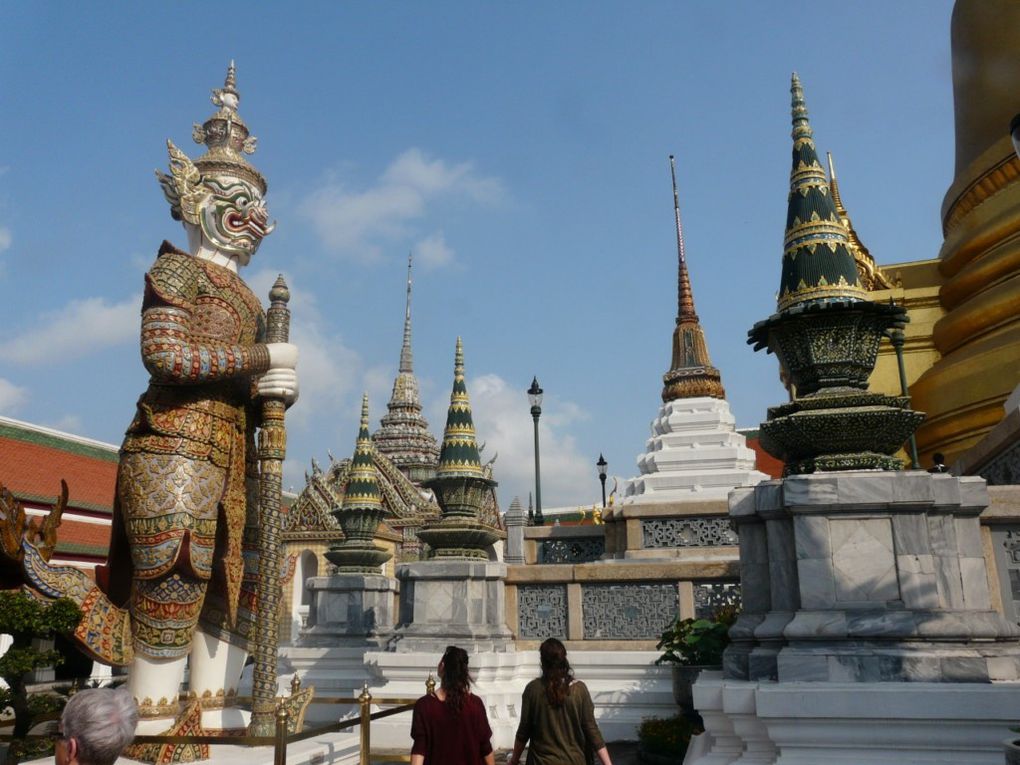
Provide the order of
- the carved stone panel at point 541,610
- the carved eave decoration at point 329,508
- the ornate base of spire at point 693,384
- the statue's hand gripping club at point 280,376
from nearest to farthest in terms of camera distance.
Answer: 1. the statue's hand gripping club at point 280,376
2. the carved stone panel at point 541,610
3. the ornate base of spire at point 693,384
4. the carved eave decoration at point 329,508

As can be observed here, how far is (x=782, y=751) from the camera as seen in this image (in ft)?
15.2

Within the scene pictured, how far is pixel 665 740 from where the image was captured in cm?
681

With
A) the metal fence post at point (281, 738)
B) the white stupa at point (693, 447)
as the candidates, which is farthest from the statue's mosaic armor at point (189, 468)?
the white stupa at point (693, 447)

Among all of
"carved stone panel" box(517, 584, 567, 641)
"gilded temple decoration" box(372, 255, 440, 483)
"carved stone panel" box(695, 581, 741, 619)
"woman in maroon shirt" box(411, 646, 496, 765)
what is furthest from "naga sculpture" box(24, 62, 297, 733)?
"gilded temple decoration" box(372, 255, 440, 483)

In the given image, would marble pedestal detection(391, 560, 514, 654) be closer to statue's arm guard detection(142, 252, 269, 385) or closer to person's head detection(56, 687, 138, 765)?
statue's arm guard detection(142, 252, 269, 385)

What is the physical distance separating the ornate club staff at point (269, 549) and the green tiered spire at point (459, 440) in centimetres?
337

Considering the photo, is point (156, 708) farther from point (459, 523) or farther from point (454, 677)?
point (459, 523)

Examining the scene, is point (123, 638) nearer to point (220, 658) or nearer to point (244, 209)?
point (220, 658)

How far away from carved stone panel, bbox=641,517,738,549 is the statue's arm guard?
24.0 feet

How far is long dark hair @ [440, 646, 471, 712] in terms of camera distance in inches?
159

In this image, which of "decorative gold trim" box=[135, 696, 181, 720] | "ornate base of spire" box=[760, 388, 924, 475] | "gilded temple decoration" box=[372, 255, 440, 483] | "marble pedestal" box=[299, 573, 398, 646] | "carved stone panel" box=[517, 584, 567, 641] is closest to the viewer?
"ornate base of spire" box=[760, 388, 924, 475]

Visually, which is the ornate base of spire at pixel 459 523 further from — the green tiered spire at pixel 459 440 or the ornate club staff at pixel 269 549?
the ornate club staff at pixel 269 549

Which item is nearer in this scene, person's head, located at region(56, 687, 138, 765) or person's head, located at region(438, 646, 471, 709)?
person's head, located at region(56, 687, 138, 765)

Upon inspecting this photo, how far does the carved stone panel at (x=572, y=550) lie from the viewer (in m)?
12.2
